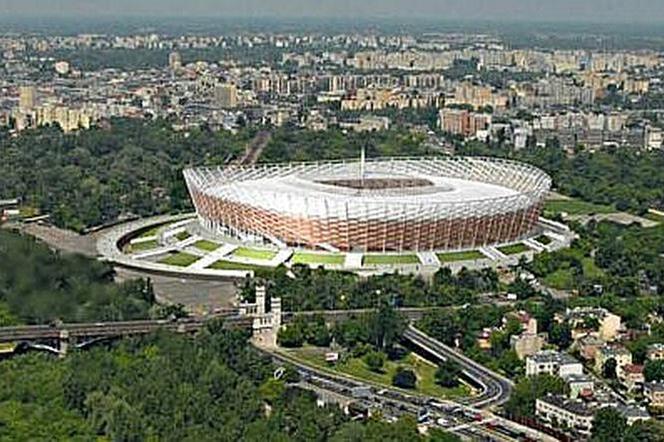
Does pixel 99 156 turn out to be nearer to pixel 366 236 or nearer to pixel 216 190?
pixel 216 190

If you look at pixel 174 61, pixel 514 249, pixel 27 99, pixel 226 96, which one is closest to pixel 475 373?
pixel 514 249

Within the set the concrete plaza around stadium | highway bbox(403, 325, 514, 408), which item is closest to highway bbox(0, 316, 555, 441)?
highway bbox(403, 325, 514, 408)

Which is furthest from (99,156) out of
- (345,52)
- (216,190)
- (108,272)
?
(345,52)

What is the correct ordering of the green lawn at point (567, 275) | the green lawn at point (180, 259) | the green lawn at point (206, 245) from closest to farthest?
1. the green lawn at point (567, 275)
2. the green lawn at point (180, 259)
3. the green lawn at point (206, 245)

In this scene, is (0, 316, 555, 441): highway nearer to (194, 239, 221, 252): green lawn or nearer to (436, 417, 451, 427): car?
(436, 417, 451, 427): car

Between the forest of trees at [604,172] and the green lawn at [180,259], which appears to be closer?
the green lawn at [180,259]

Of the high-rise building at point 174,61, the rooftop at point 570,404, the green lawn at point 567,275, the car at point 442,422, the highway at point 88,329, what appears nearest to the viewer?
the car at point 442,422

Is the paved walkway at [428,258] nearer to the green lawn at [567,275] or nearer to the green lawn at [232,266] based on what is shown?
the green lawn at [567,275]

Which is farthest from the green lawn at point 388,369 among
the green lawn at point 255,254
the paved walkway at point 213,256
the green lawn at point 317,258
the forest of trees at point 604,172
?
the forest of trees at point 604,172

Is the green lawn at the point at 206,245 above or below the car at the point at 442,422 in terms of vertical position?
below
